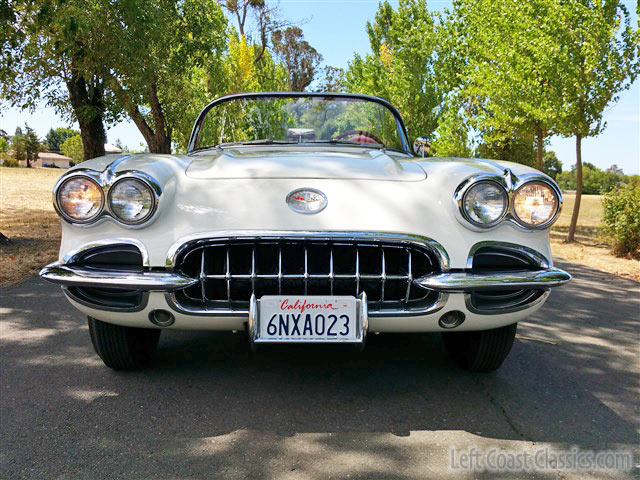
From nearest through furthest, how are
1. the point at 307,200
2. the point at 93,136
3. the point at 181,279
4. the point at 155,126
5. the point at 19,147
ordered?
the point at 181,279 → the point at 307,200 → the point at 93,136 → the point at 155,126 → the point at 19,147

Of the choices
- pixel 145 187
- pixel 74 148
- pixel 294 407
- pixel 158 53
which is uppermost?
pixel 158 53

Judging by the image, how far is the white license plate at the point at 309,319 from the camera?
7.82ft

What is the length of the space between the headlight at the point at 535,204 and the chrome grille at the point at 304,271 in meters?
0.46

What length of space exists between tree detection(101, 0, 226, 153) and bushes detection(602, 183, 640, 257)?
26.4ft

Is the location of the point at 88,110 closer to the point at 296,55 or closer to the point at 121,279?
the point at 121,279

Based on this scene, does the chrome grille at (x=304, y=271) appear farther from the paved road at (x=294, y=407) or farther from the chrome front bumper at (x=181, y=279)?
the paved road at (x=294, y=407)

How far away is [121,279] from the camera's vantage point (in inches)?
94.1

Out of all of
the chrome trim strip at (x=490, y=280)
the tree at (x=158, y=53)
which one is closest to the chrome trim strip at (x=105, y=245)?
the chrome trim strip at (x=490, y=280)

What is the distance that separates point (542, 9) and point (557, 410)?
33.2ft

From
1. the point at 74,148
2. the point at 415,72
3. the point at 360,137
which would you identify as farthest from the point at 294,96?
the point at 74,148

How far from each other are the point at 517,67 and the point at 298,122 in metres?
8.59

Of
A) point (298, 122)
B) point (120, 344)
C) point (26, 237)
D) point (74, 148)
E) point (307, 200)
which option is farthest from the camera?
point (74, 148)

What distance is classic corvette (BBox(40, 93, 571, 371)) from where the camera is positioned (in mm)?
2398

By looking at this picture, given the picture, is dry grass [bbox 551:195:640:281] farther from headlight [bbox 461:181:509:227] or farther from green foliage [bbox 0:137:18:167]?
green foliage [bbox 0:137:18:167]
